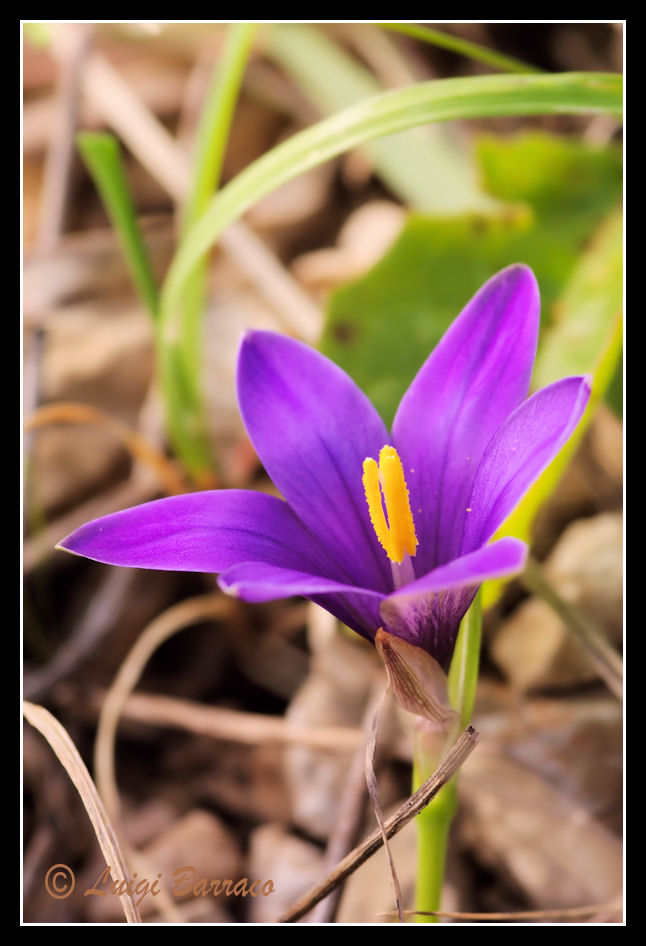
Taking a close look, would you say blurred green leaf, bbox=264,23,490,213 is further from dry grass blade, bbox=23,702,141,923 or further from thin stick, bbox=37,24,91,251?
dry grass blade, bbox=23,702,141,923

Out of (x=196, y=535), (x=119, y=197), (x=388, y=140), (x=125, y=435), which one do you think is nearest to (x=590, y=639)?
(x=196, y=535)

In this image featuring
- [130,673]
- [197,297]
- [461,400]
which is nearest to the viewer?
[461,400]

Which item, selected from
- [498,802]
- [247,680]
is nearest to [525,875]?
[498,802]

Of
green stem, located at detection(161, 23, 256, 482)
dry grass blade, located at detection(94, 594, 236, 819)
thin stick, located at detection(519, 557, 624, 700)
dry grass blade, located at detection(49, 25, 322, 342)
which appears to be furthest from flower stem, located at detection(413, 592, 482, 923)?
dry grass blade, located at detection(49, 25, 322, 342)

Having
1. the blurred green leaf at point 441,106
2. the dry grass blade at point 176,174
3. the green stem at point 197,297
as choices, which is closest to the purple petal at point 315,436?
the blurred green leaf at point 441,106

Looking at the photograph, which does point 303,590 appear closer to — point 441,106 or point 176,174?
point 441,106

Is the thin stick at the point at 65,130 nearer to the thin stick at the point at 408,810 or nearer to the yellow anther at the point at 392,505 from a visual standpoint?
the yellow anther at the point at 392,505

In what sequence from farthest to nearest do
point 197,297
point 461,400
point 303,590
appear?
point 197,297 → point 461,400 → point 303,590
